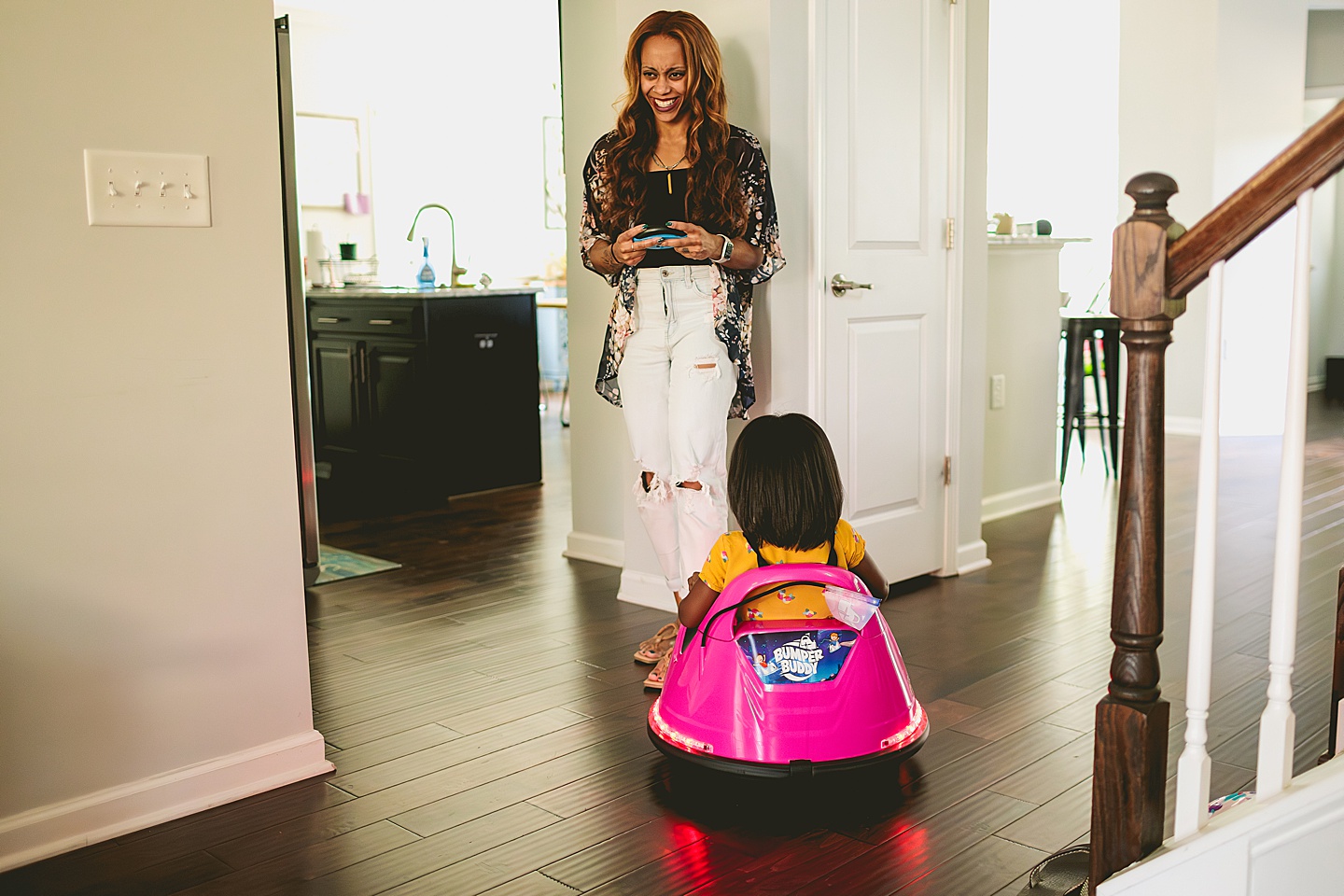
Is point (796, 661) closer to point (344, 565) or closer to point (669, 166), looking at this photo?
point (669, 166)

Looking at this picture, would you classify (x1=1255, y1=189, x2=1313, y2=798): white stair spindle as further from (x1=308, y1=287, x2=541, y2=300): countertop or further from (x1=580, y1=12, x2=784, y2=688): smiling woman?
(x1=308, y1=287, x2=541, y2=300): countertop

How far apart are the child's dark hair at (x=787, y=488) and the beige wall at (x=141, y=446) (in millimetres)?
868

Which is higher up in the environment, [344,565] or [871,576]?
[871,576]

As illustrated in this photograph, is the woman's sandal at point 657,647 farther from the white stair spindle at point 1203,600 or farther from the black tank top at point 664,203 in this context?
the white stair spindle at point 1203,600

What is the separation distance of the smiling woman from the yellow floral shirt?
0.59 meters

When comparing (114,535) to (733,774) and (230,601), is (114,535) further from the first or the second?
(733,774)

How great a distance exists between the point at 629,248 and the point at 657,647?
97cm

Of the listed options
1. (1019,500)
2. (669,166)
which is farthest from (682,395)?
(1019,500)

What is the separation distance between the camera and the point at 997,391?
177 inches

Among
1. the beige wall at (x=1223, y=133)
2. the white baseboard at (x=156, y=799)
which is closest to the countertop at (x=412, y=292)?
the white baseboard at (x=156, y=799)

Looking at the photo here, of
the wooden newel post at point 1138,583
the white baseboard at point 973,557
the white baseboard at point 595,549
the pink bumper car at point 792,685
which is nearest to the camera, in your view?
the wooden newel post at point 1138,583

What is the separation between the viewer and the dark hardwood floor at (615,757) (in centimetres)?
183

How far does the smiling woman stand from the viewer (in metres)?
2.67

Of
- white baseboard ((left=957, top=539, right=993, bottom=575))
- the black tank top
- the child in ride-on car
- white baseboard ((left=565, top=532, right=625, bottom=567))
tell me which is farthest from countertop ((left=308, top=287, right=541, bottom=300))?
the child in ride-on car
